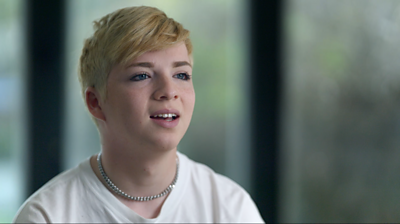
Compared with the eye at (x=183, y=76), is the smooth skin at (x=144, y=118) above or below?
below

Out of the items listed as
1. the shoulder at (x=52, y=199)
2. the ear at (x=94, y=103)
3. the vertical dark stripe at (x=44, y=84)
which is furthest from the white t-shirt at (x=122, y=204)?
the vertical dark stripe at (x=44, y=84)

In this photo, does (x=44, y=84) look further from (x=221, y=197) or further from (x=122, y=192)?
(x=221, y=197)

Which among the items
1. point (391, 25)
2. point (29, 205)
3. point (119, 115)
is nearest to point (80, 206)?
point (29, 205)

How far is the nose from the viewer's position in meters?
0.99

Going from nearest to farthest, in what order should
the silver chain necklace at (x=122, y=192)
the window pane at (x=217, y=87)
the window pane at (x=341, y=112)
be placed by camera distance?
the silver chain necklace at (x=122, y=192), the window pane at (x=341, y=112), the window pane at (x=217, y=87)

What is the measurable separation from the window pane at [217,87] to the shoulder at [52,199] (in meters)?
0.95

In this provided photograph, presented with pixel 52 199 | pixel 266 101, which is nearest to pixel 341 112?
pixel 266 101

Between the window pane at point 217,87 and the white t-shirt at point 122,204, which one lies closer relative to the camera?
the white t-shirt at point 122,204

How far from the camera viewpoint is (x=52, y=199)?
1.07 meters

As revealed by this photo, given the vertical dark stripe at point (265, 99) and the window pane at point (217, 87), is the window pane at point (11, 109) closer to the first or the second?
the window pane at point (217, 87)

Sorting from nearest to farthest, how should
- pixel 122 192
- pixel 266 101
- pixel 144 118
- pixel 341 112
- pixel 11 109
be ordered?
1. pixel 144 118
2. pixel 122 192
3. pixel 11 109
4. pixel 341 112
5. pixel 266 101

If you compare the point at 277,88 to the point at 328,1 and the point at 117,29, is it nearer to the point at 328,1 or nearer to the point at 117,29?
the point at 328,1

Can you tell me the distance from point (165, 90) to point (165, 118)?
75 millimetres

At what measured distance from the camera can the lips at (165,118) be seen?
99cm
